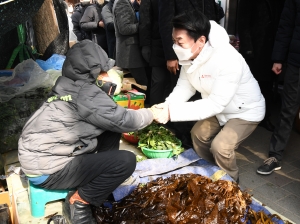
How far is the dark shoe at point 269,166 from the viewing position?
3.95 m

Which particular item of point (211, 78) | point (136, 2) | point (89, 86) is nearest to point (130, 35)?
point (136, 2)

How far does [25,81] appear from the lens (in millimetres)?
4488

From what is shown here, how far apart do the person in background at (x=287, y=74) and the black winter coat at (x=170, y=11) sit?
0.92 m

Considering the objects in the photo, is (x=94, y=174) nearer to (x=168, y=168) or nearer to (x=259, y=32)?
(x=168, y=168)

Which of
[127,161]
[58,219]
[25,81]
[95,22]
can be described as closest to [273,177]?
[127,161]

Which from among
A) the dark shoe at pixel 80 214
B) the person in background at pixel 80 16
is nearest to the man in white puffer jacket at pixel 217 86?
the dark shoe at pixel 80 214

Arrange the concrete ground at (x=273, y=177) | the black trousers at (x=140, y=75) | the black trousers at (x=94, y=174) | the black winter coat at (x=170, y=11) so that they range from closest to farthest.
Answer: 1. the black trousers at (x=94, y=174)
2. the concrete ground at (x=273, y=177)
3. the black winter coat at (x=170, y=11)
4. the black trousers at (x=140, y=75)

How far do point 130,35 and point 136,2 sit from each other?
2.70 feet

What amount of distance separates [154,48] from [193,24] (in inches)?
66.4

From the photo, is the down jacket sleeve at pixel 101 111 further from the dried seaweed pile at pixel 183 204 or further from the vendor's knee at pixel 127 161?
the dried seaweed pile at pixel 183 204

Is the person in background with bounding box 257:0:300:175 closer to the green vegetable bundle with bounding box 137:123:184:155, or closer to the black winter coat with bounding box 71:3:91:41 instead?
the green vegetable bundle with bounding box 137:123:184:155

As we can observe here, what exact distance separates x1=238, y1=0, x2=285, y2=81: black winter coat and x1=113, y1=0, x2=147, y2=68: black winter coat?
1.55 metres

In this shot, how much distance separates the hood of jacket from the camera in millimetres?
2689

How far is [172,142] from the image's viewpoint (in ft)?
13.4
